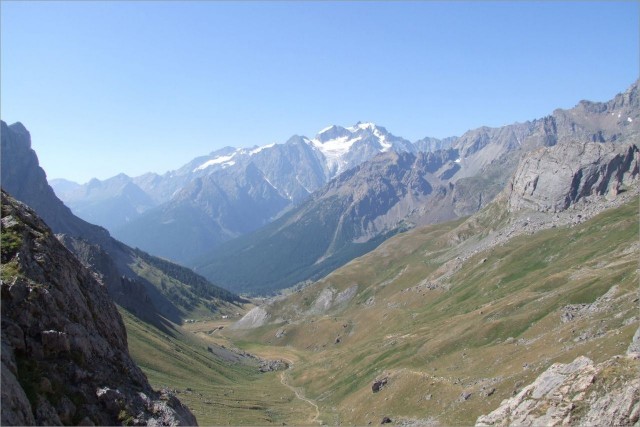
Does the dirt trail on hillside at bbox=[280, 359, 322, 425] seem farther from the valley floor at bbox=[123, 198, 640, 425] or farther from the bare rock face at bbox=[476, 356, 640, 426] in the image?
the bare rock face at bbox=[476, 356, 640, 426]

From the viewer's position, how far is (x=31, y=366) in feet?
96.5

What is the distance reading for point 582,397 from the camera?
41.2 meters

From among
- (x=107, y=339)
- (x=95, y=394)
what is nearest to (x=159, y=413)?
(x=95, y=394)

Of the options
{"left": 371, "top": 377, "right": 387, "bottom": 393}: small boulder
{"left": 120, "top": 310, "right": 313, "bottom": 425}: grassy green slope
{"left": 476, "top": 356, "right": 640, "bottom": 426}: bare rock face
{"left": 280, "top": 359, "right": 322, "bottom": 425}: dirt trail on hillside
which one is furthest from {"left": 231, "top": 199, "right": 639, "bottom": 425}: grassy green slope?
{"left": 476, "top": 356, "right": 640, "bottom": 426}: bare rock face

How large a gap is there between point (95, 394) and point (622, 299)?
88105 mm

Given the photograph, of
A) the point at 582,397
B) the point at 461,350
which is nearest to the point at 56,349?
the point at 582,397

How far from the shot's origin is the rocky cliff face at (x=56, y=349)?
28297 millimetres

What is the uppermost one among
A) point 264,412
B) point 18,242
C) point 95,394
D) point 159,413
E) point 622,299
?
point 18,242

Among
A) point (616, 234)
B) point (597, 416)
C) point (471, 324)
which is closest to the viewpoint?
point (597, 416)

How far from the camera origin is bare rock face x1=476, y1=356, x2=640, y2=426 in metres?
37.1

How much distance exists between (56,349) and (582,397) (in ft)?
134

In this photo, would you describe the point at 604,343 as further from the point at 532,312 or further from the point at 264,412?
the point at 264,412

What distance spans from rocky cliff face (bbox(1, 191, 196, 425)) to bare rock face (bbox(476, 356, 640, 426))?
30.8 m

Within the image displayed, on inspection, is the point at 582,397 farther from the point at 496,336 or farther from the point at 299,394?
the point at 299,394
